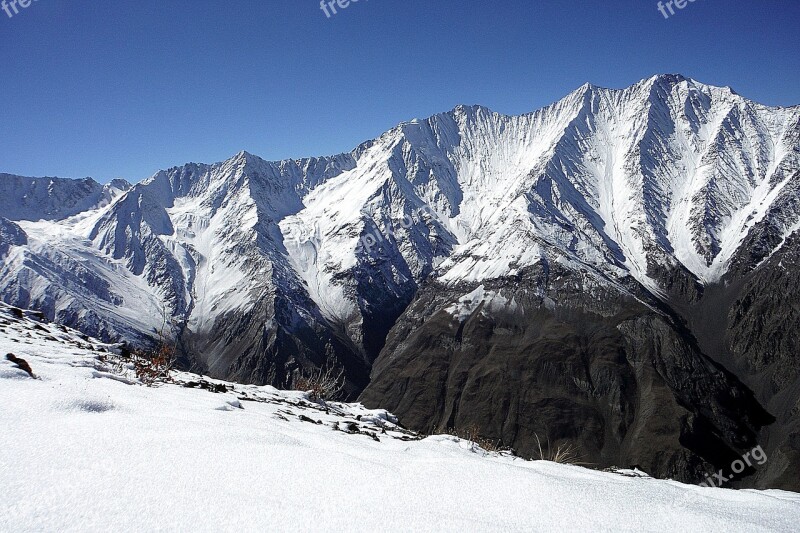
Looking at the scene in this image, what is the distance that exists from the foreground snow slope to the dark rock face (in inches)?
3961

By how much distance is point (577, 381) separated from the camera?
123 metres

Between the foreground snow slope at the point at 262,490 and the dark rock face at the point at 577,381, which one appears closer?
the foreground snow slope at the point at 262,490

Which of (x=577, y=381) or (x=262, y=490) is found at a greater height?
(x=262, y=490)

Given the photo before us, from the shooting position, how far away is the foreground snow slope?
12.4 ft

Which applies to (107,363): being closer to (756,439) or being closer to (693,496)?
(693,496)

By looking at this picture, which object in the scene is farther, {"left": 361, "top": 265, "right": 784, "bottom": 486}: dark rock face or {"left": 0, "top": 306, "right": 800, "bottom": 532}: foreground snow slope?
{"left": 361, "top": 265, "right": 784, "bottom": 486}: dark rock face

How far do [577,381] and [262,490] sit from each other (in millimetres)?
132494

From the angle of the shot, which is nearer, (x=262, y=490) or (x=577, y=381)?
(x=262, y=490)

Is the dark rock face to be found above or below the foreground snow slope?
below

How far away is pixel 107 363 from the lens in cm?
1525

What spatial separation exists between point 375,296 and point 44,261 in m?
133

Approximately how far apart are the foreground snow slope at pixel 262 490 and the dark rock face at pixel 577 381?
101m

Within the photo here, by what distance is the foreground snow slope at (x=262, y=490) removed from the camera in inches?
→ 149

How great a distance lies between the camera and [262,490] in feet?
14.4
